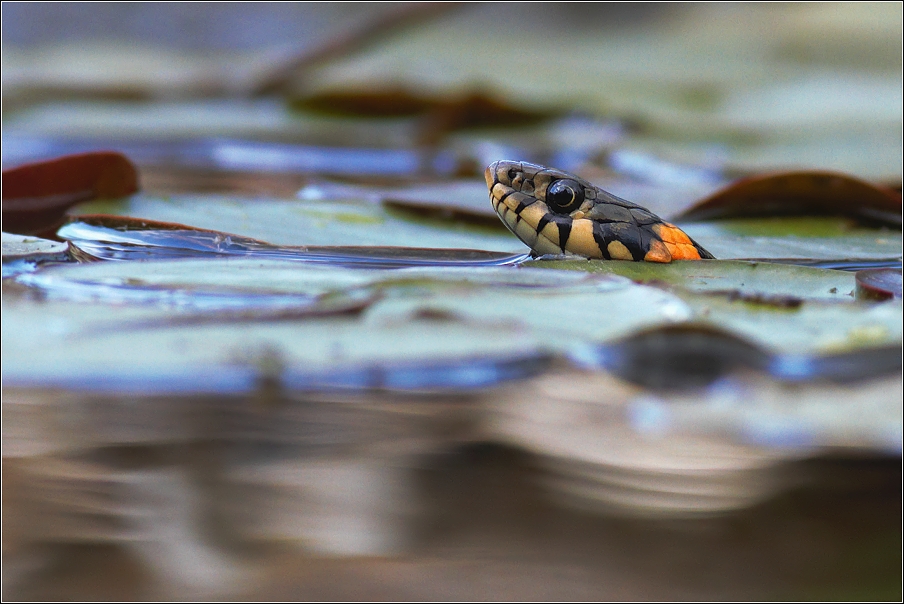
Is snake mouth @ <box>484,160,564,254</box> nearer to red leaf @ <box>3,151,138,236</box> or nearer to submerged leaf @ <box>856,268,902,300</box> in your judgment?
Answer: submerged leaf @ <box>856,268,902,300</box>

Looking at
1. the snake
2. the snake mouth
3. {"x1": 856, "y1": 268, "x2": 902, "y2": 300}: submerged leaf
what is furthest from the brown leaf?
{"x1": 856, "y1": 268, "x2": 902, "y2": 300}: submerged leaf

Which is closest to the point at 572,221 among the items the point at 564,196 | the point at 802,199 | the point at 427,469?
the point at 564,196

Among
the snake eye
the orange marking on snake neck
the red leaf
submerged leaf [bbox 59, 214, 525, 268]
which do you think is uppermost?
the red leaf

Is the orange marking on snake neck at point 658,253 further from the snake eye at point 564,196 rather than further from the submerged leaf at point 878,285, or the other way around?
the submerged leaf at point 878,285

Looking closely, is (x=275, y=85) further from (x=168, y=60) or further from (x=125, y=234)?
(x=125, y=234)

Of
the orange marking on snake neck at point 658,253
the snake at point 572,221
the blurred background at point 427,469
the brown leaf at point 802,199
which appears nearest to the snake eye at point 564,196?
the snake at point 572,221

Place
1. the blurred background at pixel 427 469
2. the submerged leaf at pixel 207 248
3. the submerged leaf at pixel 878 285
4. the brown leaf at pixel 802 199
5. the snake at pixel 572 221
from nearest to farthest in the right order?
the blurred background at pixel 427 469 < the submerged leaf at pixel 878 285 < the submerged leaf at pixel 207 248 < the snake at pixel 572 221 < the brown leaf at pixel 802 199
